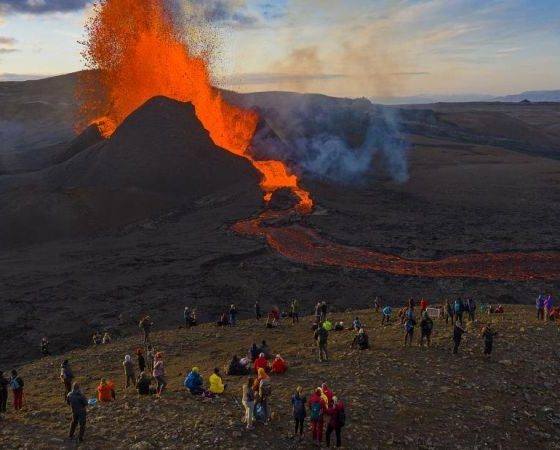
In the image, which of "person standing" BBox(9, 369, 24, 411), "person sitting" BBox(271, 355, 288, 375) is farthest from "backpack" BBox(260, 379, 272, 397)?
"person standing" BBox(9, 369, 24, 411)

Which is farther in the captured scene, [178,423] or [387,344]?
[387,344]

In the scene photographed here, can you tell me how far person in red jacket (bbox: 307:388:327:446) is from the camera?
44.8ft

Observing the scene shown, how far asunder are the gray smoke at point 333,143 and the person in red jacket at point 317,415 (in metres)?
55.8

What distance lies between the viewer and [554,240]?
47.8 meters

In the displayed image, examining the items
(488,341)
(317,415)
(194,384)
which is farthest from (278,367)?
(488,341)

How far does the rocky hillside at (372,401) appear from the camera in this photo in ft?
46.4

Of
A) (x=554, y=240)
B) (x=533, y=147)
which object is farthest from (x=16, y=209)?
(x=533, y=147)

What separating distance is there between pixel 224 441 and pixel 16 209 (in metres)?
45.1

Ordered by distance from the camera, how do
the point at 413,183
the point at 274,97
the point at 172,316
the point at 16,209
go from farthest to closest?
1. the point at 274,97
2. the point at 413,183
3. the point at 16,209
4. the point at 172,316

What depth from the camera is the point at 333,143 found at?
82250 millimetres

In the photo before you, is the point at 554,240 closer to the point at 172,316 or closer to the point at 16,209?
the point at 172,316

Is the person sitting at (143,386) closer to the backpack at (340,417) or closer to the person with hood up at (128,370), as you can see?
the person with hood up at (128,370)

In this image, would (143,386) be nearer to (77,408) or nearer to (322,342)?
(77,408)

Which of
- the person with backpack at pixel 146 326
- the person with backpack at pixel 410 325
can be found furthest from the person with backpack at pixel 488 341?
the person with backpack at pixel 146 326
